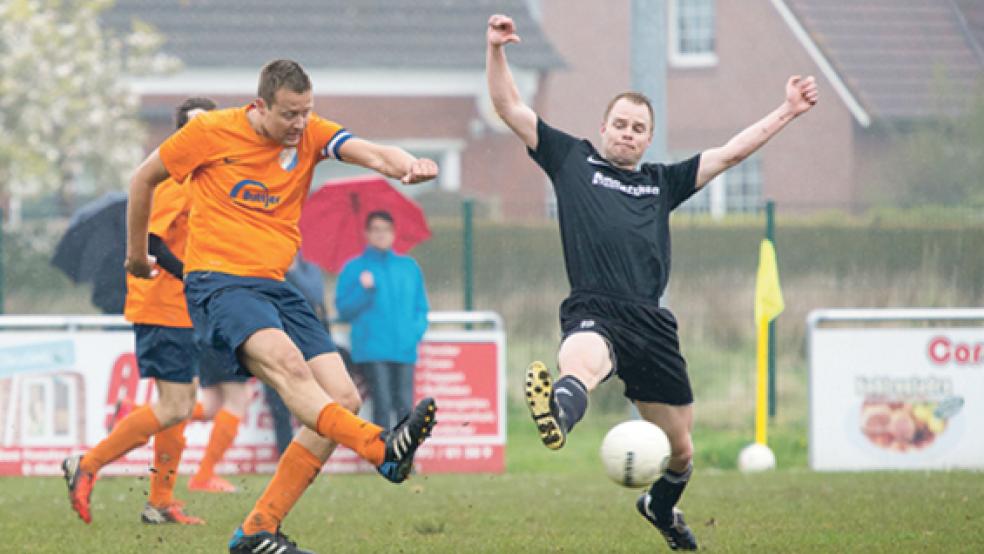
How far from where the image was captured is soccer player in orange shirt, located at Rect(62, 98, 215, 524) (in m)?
8.64

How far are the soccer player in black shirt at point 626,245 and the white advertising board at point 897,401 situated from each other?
5281 mm

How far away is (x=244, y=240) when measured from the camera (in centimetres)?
694

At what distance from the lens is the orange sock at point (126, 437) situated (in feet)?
28.8

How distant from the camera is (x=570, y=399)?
21.7ft

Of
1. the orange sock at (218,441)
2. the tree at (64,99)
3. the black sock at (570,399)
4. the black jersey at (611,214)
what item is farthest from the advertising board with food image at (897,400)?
the tree at (64,99)

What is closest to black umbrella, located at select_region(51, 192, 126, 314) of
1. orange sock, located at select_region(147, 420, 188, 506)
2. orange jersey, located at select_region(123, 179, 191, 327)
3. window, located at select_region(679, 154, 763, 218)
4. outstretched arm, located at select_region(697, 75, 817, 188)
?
orange sock, located at select_region(147, 420, 188, 506)

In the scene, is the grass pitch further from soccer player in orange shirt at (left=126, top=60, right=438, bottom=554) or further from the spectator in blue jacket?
soccer player in orange shirt at (left=126, top=60, right=438, bottom=554)

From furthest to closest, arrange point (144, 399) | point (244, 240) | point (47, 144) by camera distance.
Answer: point (47, 144), point (144, 399), point (244, 240)

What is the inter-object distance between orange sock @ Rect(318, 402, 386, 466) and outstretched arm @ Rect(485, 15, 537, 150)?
5.40 feet

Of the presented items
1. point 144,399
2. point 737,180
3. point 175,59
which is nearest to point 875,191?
point 737,180

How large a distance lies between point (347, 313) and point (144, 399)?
171 centimetres

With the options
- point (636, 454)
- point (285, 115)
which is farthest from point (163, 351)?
point (636, 454)

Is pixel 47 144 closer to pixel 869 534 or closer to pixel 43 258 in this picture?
pixel 43 258

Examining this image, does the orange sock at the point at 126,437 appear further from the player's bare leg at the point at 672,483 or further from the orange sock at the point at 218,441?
the player's bare leg at the point at 672,483
